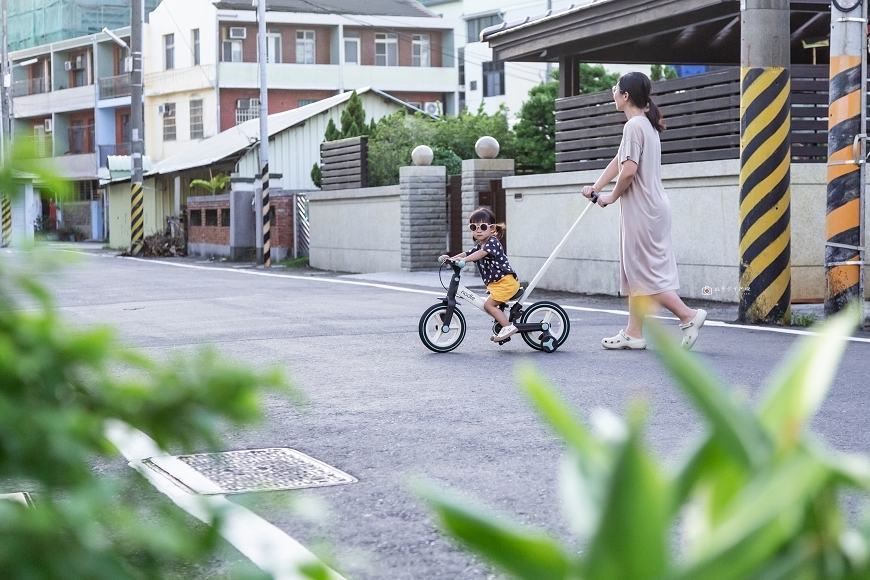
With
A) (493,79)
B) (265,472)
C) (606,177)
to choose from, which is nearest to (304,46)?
(493,79)

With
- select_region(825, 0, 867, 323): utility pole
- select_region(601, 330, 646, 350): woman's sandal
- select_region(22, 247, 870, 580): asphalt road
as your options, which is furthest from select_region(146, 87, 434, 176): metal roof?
select_region(601, 330, 646, 350): woman's sandal

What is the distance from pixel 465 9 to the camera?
60344 millimetres

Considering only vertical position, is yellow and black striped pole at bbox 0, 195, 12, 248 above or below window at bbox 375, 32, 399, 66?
below

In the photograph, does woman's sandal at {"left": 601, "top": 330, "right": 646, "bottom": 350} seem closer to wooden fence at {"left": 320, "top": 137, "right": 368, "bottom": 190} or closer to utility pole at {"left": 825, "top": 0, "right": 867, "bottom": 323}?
utility pole at {"left": 825, "top": 0, "right": 867, "bottom": 323}

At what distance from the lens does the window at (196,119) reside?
171 ft

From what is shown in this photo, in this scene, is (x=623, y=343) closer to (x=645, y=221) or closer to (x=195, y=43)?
(x=645, y=221)

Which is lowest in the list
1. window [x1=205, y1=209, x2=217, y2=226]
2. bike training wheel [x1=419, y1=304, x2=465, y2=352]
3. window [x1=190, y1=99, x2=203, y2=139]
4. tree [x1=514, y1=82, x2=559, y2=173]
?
bike training wheel [x1=419, y1=304, x2=465, y2=352]

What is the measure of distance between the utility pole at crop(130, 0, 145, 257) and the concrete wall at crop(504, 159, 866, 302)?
763 inches

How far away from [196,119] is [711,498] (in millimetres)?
52844

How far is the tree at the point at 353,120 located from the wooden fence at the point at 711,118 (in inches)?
728

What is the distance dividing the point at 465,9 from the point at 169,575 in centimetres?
6069

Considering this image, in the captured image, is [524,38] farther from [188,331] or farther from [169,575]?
[169,575]

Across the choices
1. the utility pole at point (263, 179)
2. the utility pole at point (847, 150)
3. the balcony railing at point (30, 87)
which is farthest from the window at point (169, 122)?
the utility pole at point (847, 150)

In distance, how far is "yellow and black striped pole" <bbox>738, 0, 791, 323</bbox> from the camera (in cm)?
1112
